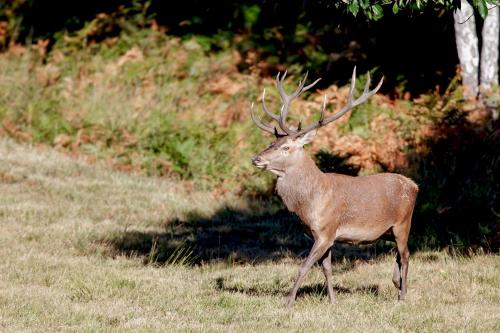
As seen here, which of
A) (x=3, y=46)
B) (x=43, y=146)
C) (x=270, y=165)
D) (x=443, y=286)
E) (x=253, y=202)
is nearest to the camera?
(x=270, y=165)

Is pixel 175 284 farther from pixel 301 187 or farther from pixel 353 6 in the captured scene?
pixel 353 6

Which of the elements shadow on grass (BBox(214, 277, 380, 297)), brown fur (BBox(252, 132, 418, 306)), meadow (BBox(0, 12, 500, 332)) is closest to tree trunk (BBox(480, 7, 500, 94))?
meadow (BBox(0, 12, 500, 332))

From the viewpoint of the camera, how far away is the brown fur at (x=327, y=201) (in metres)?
8.55

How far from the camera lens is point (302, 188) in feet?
28.3

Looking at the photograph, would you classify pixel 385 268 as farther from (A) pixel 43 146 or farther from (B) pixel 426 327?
(A) pixel 43 146

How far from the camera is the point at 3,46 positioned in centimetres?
2045

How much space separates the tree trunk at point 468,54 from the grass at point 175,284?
4105mm

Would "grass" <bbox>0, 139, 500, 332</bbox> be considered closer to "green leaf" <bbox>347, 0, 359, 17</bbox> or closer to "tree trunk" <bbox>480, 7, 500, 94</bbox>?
"green leaf" <bbox>347, 0, 359, 17</bbox>

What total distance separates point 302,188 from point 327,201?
252 mm

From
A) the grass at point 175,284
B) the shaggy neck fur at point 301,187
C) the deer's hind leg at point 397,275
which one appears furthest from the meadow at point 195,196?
the shaggy neck fur at point 301,187

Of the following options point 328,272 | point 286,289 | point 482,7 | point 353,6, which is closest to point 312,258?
point 328,272

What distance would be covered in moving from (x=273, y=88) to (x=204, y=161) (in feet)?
8.51

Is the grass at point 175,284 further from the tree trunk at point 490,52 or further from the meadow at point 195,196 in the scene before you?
the tree trunk at point 490,52

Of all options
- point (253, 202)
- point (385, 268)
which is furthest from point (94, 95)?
point (385, 268)
